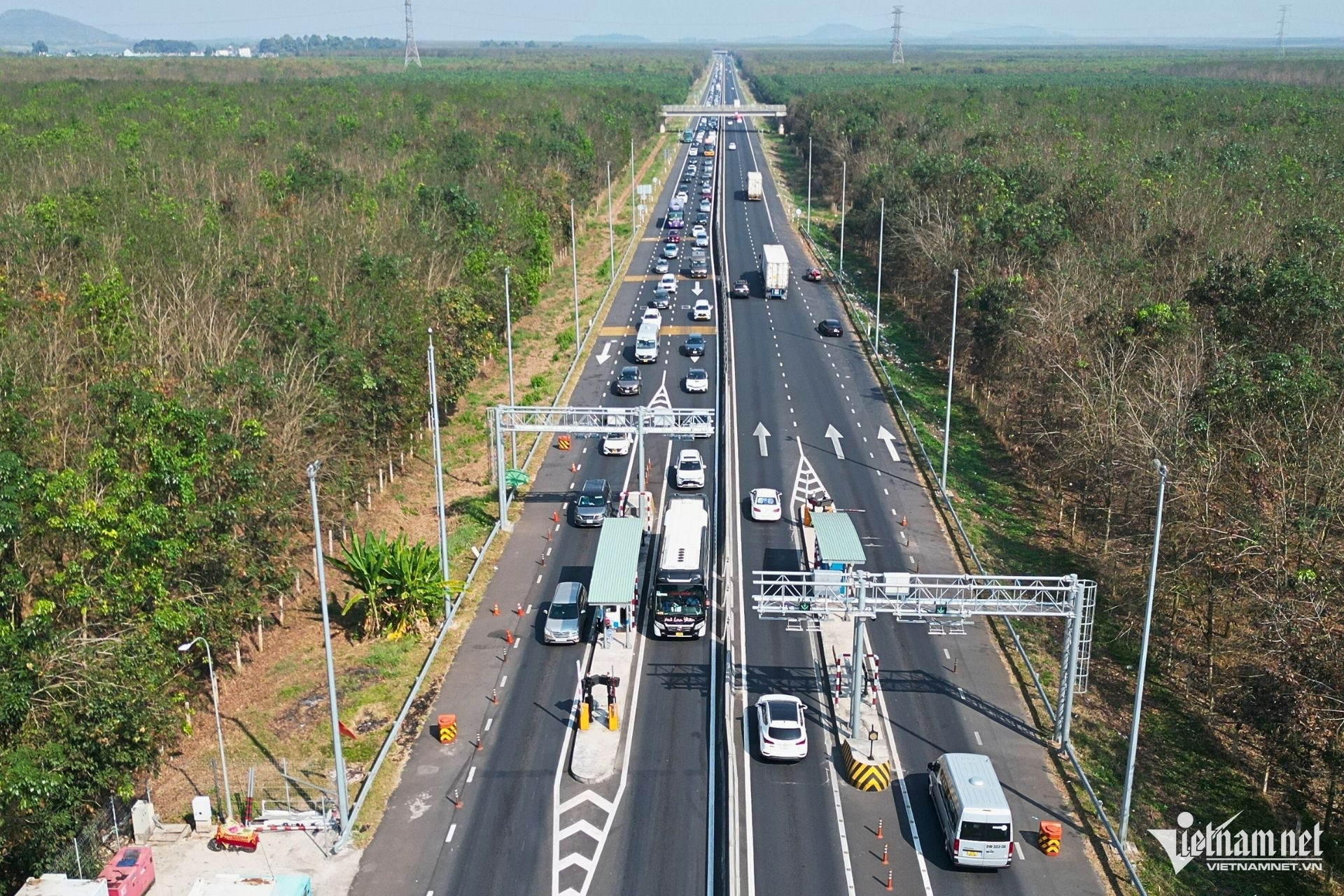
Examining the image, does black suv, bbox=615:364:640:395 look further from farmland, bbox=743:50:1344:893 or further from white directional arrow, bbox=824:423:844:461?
farmland, bbox=743:50:1344:893

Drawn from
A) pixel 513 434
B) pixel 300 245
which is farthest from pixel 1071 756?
pixel 300 245

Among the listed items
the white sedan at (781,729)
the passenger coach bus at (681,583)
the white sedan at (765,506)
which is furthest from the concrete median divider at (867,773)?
the white sedan at (765,506)

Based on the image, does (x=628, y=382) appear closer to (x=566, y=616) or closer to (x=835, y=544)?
(x=835, y=544)

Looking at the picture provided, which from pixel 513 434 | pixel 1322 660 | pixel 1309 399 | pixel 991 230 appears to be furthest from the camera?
Result: pixel 991 230

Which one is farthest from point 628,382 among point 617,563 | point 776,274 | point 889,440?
point 617,563

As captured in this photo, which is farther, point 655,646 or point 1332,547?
point 655,646

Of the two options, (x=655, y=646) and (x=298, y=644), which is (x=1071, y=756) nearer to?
(x=655, y=646)

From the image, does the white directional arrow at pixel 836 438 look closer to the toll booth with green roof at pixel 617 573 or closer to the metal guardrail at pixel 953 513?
the metal guardrail at pixel 953 513
